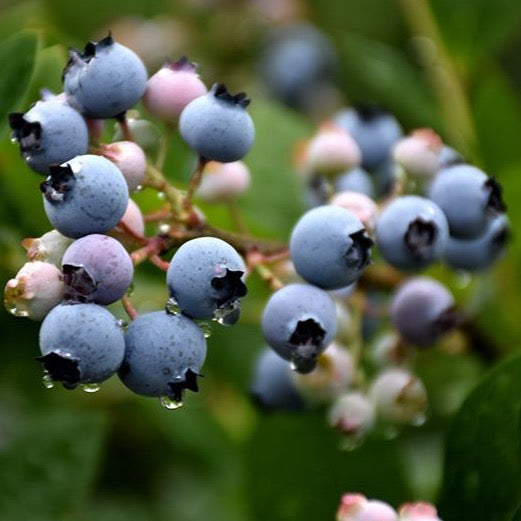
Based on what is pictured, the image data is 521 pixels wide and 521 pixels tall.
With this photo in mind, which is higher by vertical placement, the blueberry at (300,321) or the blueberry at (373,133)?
the blueberry at (373,133)

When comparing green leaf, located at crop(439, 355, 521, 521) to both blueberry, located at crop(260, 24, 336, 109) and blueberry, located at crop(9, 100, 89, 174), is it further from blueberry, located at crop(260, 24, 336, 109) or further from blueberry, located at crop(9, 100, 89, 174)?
blueberry, located at crop(260, 24, 336, 109)

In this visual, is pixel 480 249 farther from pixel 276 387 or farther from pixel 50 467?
pixel 50 467

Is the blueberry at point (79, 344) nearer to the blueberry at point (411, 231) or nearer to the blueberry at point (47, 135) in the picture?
the blueberry at point (47, 135)

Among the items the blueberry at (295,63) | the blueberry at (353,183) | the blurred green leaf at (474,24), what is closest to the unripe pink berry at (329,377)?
the blueberry at (353,183)

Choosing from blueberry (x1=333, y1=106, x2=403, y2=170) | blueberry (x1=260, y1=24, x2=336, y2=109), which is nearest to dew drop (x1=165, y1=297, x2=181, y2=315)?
blueberry (x1=333, y1=106, x2=403, y2=170)

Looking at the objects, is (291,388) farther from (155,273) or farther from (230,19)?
(230,19)

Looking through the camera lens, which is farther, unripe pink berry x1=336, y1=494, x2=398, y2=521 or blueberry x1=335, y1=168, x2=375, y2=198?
blueberry x1=335, y1=168, x2=375, y2=198

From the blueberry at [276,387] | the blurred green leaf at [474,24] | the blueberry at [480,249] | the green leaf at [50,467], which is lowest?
the green leaf at [50,467]
